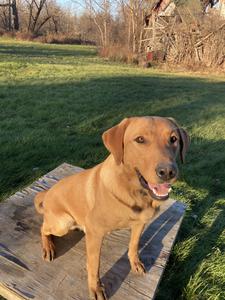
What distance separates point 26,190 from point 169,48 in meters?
18.2

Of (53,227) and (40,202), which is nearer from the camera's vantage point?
(53,227)

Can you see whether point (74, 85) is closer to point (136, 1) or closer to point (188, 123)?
point (188, 123)

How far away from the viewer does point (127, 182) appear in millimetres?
2414

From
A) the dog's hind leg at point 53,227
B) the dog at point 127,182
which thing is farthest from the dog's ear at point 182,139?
the dog's hind leg at point 53,227

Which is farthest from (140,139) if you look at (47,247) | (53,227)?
(47,247)

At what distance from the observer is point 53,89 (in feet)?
31.1

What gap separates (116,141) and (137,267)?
1.17 metres

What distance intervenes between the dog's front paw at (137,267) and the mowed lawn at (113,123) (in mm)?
291

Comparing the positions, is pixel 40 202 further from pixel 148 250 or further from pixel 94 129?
pixel 94 129

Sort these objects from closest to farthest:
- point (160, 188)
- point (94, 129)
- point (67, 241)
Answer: point (160, 188) → point (67, 241) → point (94, 129)

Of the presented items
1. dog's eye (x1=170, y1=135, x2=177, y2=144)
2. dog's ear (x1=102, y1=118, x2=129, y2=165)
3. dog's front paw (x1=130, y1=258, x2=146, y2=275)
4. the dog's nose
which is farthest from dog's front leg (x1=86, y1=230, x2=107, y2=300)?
dog's eye (x1=170, y1=135, x2=177, y2=144)

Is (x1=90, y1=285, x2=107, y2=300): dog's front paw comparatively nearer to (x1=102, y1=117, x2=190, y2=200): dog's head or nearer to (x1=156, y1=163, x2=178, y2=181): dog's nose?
(x1=102, y1=117, x2=190, y2=200): dog's head

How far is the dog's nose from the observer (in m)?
2.06

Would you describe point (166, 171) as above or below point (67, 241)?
above
